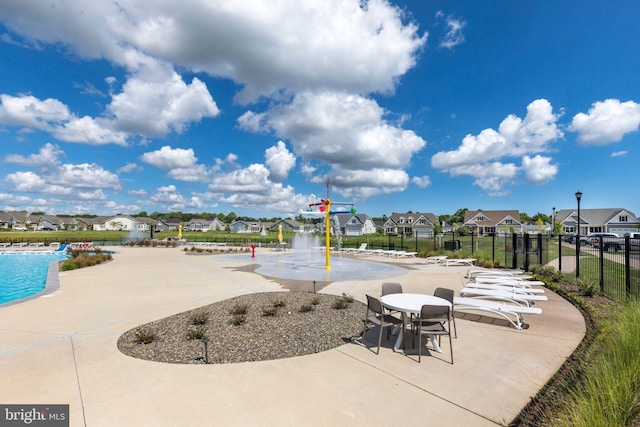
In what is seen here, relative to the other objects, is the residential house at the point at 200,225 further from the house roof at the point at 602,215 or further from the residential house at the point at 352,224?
the house roof at the point at 602,215

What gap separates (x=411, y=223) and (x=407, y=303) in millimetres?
75230

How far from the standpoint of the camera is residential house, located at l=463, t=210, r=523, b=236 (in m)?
69.9

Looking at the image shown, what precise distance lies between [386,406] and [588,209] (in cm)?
8562

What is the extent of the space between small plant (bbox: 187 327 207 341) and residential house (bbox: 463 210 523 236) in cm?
7229

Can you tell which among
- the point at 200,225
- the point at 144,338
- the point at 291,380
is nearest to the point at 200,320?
the point at 144,338

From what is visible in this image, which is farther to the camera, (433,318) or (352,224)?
(352,224)

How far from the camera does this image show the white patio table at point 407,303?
510 centimetres

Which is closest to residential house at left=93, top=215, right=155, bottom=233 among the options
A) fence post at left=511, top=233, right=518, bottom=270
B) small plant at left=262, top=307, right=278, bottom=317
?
fence post at left=511, top=233, right=518, bottom=270

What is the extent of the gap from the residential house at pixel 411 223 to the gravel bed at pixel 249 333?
68883 millimetres

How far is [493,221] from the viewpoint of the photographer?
2798 inches

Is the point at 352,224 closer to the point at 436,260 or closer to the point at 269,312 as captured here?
the point at 436,260

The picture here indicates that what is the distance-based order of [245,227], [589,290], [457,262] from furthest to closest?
1. [245,227]
2. [457,262]
3. [589,290]

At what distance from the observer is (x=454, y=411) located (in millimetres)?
3404

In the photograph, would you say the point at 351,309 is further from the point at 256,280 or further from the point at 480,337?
the point at 256,280
